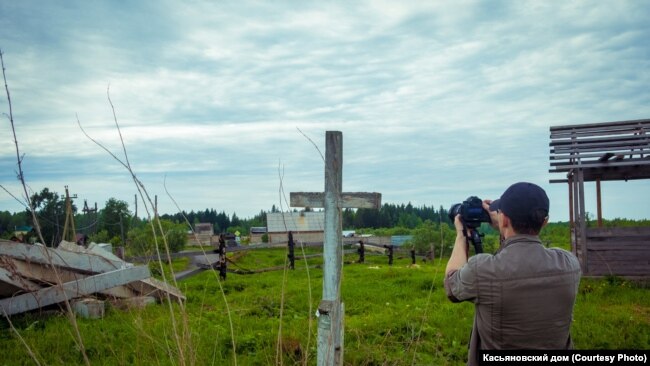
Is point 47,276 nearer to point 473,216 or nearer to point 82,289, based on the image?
point 82,289

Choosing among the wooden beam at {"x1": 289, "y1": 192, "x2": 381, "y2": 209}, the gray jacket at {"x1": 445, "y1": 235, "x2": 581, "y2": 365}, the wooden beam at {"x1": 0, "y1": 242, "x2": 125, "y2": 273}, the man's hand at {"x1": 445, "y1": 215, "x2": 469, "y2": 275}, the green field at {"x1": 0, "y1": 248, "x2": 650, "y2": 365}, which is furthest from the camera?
the wooden beam at {"x1": 0, "y1": 242, "x2": 125, "y2": 273}

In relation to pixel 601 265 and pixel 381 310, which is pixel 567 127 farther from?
pixel 381 310

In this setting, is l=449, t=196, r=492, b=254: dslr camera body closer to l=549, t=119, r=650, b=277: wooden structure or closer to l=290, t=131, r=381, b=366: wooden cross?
l=290, t=131, r=381, b=366: wooden cross

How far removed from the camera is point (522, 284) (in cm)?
254

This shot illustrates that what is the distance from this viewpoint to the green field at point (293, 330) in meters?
5.92

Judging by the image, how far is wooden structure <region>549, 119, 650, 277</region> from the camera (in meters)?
13.0

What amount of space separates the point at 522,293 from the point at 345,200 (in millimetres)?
2263

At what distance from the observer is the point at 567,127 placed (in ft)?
44.3

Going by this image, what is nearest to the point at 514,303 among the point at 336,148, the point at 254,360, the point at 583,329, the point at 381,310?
the point at 336,148

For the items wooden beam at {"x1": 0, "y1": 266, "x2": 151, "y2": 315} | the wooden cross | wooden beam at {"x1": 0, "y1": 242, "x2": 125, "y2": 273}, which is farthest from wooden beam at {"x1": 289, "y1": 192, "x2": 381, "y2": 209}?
wooden beam at {"x1": 0, "y1": 266, "x2": 151, "y2": 315}

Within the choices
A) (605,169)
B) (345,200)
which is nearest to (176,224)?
(605,169)

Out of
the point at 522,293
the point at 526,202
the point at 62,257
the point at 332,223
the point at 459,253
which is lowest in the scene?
the point at 62,257

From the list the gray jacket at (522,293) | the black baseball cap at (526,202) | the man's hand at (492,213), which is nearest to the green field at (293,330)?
the man's hand at (492,213)

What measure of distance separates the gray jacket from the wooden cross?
1659mm
